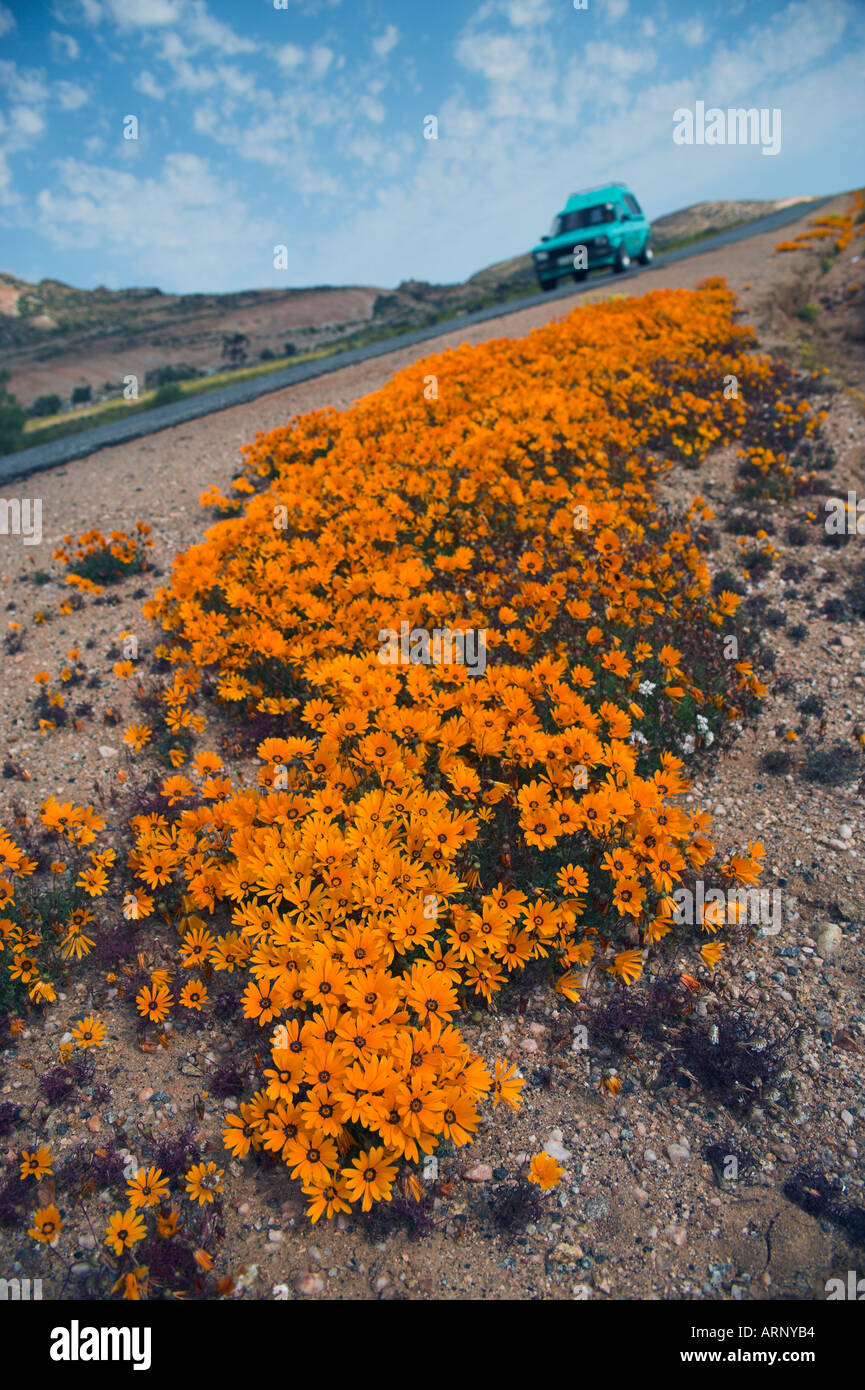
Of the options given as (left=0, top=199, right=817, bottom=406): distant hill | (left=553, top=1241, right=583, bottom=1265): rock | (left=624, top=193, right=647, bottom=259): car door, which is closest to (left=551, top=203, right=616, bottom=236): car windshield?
(left=624, top=193, right=647, bottom=259): car door

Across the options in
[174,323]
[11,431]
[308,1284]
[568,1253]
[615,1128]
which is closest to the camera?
[308,1284]

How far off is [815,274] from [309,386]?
16.0m

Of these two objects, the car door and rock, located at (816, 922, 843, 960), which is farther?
the car door

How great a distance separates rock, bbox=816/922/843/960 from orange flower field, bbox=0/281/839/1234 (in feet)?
1.72

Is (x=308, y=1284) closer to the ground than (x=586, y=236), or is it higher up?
closer to the ground

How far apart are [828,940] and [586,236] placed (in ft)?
81.3

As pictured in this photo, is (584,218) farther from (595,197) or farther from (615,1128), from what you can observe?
(615,1128)

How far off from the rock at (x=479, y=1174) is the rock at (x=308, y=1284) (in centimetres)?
78

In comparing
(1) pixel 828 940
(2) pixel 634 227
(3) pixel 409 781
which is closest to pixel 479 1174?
(3) pixel 409 781

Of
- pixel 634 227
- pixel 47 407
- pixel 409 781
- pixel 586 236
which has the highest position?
pixel 634 227

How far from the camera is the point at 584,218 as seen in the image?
23047 millimetres

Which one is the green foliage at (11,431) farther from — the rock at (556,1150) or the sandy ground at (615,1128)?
the rock at (556,1150)

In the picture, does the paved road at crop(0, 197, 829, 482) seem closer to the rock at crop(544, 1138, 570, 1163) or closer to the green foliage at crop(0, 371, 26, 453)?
the green foliage at crop(0, 371, 26, 453)

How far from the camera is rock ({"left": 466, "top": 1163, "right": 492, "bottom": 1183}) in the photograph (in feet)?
11.0
